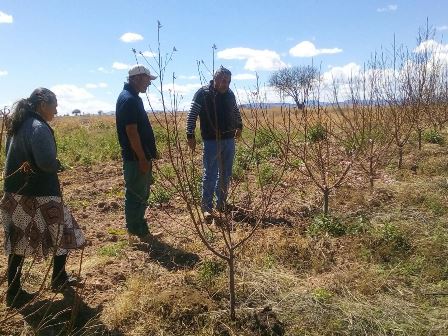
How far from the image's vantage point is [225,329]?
293cm

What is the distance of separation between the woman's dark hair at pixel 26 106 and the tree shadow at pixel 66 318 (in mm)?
1209

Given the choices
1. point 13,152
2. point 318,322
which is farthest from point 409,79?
point 13,152

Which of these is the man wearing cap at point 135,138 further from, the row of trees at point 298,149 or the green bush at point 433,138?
the green bush at point 433,138

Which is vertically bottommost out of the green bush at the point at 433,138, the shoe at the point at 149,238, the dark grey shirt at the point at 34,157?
the shoe at the point at 149,238

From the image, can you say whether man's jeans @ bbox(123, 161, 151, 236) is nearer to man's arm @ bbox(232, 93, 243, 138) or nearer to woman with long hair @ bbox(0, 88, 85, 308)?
woman with long hair @ bbox(0, 88, 85, 308)

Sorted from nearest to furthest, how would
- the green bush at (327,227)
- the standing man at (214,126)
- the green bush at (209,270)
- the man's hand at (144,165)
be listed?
the green bush at (209,270)
the man's hand at (144,165)
the green bush at (327,227)
the standing man at (214,126)

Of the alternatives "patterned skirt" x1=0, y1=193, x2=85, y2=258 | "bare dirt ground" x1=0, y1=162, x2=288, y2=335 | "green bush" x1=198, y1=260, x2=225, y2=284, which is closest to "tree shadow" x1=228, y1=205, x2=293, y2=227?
"bare dirt ground" x1=0, y1=162, x2=288, y2=335

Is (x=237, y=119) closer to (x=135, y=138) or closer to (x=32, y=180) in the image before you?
(x=135, y=138)

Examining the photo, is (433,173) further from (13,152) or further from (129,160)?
(13,152)

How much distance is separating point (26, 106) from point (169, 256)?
1878 mm

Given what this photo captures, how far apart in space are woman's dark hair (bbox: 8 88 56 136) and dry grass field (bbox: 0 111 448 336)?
968mm

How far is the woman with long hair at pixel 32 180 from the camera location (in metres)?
2.98

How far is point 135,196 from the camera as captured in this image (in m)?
4.28

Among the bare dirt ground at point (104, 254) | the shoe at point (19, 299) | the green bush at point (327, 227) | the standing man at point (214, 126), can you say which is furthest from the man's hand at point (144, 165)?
the green bush at point (327, 227)
